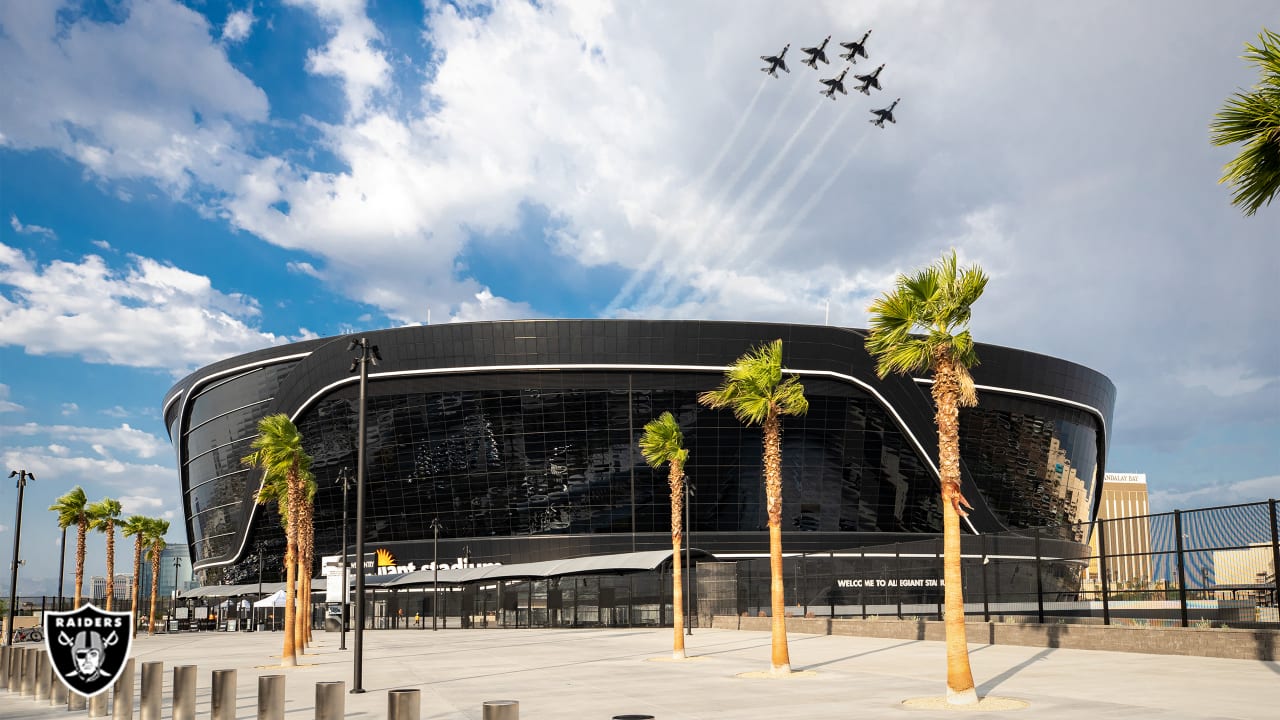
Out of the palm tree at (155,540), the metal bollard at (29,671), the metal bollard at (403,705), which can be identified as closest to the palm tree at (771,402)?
the metal bollard at (403,705)

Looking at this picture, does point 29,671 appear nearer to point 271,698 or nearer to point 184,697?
point 184,697

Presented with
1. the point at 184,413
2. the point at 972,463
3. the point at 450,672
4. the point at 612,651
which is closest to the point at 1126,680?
the point at 450,672

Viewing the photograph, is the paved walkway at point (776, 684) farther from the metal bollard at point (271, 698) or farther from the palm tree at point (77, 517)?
the palm tree at point (77, 517)

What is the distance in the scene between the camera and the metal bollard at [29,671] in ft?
72.3

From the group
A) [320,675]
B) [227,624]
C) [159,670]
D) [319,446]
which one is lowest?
[227,624]

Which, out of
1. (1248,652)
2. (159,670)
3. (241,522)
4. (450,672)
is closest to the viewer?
(159,670)

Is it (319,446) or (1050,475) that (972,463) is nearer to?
(1050,475)

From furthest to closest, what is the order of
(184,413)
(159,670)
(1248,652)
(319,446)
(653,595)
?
(184,413) < (319,446) < (653,595) < (1248,652) < (159,670)

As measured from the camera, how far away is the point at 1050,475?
85.6 meters

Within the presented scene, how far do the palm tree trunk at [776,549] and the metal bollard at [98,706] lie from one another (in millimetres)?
12963

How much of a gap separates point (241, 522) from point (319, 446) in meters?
11.9

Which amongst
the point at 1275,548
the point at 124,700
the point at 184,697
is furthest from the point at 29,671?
the point at 1275,548

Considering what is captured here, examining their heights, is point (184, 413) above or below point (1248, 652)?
above

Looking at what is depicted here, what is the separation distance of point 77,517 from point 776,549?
6506 cm
